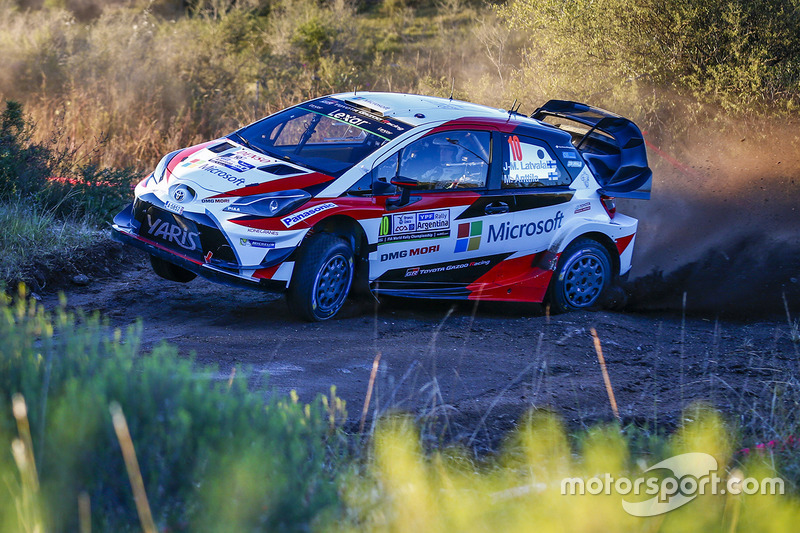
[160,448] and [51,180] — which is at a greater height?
[51,180]

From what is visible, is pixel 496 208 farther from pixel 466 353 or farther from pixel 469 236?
pixel 466 353

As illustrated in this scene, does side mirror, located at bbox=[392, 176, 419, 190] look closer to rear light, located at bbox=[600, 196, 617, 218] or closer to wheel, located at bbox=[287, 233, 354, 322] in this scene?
wheel, located at bbox=[287, 233, 354, 322]

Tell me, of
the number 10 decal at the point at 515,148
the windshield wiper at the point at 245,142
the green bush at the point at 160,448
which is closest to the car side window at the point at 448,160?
the number 10 decal at the point at 515,148

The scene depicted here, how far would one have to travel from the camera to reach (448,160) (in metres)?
6.66

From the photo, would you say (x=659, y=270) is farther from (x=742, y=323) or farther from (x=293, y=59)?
(x=293, y=59)

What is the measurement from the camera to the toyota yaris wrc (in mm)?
5785

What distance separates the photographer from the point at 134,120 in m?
12.0

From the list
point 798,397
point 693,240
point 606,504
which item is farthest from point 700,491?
point 693,240

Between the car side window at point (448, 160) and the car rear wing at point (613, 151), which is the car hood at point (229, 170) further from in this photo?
the car rear wing at point (613, 151)

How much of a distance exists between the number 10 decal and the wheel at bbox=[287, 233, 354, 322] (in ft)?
6.28

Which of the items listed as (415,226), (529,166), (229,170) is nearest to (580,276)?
(529,166)

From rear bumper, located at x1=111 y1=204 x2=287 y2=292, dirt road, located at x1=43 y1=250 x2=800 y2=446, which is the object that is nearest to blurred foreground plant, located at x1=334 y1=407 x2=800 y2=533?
dirt road, located at x1=43 y1=250 x2=800 y2=446

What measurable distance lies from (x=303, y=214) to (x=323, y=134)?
4.64 feet

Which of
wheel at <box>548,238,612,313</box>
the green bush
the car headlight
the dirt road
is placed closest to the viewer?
the green bush
